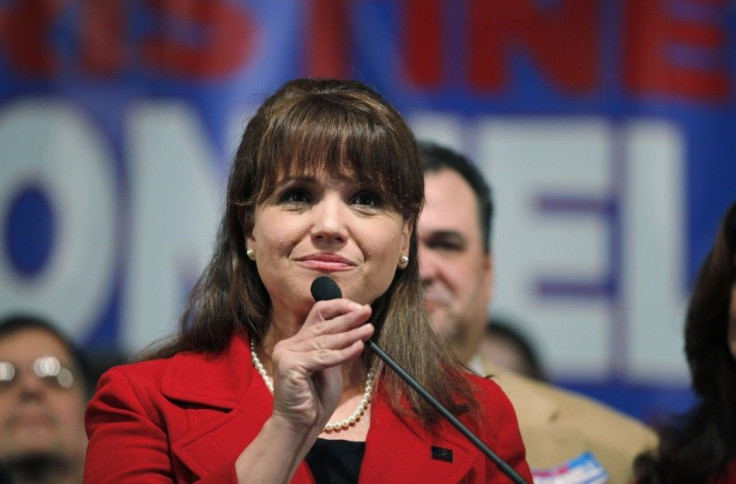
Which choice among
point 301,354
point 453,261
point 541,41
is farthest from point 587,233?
point 301,354

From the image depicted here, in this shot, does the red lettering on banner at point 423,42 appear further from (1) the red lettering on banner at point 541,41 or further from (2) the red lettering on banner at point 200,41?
(2) the red lettering on banner at point 200,41

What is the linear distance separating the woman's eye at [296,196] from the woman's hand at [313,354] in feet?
0.98

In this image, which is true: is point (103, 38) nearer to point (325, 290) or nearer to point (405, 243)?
point (405, 243)

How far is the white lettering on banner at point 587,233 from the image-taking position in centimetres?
454

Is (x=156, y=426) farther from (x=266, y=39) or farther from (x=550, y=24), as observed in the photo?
(x=550, y=24)

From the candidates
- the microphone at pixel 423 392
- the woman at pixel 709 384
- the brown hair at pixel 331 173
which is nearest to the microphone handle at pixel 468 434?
the microphone at pixel 423 392

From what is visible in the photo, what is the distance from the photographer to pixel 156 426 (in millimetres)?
2080

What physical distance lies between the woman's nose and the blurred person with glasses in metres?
1.57

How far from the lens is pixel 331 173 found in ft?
6.82

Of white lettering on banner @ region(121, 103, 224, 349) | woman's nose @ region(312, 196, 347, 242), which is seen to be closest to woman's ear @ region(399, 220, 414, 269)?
woman's nose @ region(312, 196, 347, 242)

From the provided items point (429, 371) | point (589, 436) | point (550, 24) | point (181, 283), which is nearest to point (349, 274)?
point (429, 371)

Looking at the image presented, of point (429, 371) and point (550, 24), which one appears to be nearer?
point (429, 371)

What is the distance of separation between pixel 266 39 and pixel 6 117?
1003 millimetres

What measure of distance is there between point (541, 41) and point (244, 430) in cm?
295
